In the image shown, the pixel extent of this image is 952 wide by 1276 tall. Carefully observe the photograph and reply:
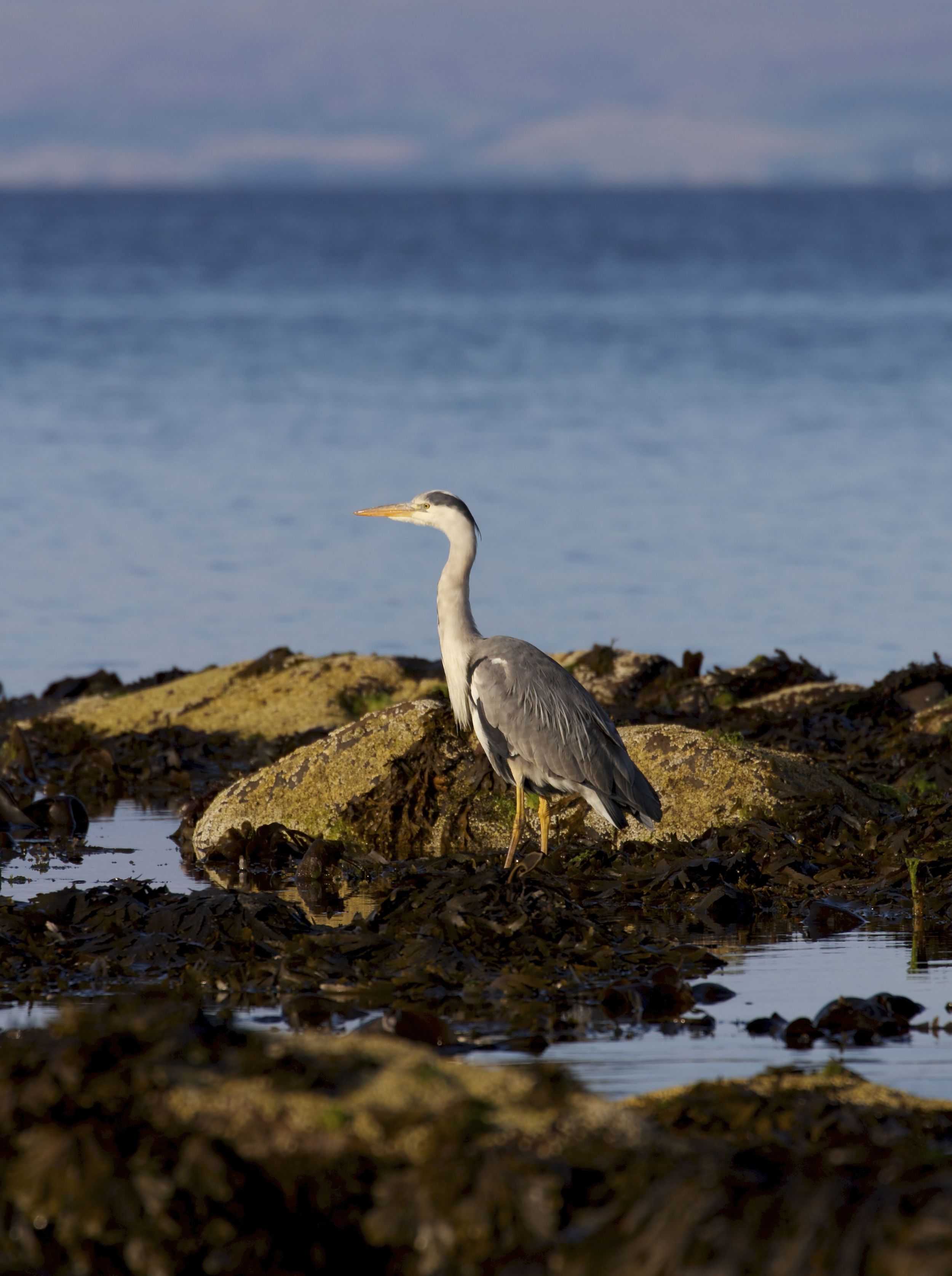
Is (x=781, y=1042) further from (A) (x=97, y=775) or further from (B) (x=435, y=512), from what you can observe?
(A) (x=97, y=775)

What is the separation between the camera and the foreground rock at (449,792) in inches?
358

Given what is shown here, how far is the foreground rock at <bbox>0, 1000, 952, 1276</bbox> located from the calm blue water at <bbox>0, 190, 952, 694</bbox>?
11.7 metres

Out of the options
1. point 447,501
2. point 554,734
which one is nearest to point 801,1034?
point 554,734

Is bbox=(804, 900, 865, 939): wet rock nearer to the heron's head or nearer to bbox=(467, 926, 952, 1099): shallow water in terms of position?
bbox=(467, 926, 952, 1099): shallow water

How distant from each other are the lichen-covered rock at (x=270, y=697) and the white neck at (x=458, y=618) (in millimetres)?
3154

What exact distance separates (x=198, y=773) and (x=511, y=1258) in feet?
28.0

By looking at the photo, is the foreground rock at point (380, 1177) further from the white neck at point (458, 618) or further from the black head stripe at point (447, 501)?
the black head stripe at point (447, 501)

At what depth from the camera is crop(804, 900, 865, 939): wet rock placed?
24.1 feet

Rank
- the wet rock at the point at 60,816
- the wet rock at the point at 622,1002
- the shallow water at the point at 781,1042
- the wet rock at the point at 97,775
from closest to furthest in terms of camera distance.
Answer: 1. the shallow water at the point at 781,1042
2. the wet rock at the point at 622,1002
3. the wet rock at the point at 60,816
4. the wet rock at the point at 97,775

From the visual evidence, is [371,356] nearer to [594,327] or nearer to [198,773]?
[594,327]

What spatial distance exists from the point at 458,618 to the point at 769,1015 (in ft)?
12.3

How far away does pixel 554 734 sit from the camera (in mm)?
8555

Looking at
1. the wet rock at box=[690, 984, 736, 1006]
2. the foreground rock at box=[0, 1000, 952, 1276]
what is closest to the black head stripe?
the wet rock at box=[690, 984, 736, 1006]

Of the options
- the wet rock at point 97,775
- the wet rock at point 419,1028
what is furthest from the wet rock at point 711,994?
the wet rock at point 97,775
